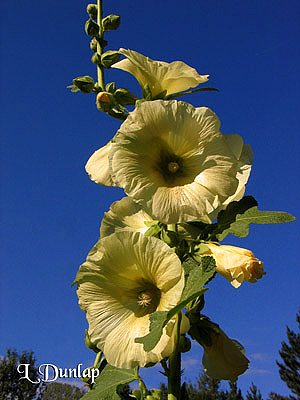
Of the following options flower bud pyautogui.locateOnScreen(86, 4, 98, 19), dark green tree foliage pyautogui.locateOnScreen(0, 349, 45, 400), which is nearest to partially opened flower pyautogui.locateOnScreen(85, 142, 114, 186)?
flower bud pyautogui.locateOnScreen(86, 4, 98, 19)

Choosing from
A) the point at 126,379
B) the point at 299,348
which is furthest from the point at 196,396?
the point at 126,379

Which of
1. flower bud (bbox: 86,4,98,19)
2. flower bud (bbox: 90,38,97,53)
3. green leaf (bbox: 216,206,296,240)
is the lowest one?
green leaf (bbox: 216,206,296,240)

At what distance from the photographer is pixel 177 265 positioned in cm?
98

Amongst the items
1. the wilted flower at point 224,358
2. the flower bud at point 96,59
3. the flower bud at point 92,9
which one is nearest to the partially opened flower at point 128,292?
the wilted flower at point 224,358

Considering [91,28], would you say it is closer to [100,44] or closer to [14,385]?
[100,44]

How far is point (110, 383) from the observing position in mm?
1249

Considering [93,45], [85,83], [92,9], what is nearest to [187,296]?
[85,83]

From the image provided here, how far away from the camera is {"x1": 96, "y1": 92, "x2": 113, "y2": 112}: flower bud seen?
128cm

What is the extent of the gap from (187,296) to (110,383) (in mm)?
516

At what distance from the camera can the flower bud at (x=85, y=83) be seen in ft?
4.52

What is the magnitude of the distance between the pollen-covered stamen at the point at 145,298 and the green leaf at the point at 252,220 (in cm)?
25

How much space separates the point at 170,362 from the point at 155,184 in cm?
48

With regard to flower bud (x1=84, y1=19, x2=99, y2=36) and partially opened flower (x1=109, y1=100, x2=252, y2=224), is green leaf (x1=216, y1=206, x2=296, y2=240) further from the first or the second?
flower bud (x1=84, y1=19, x2=99, y2=36)

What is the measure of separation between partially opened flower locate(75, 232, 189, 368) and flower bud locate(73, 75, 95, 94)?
1.95 ft
